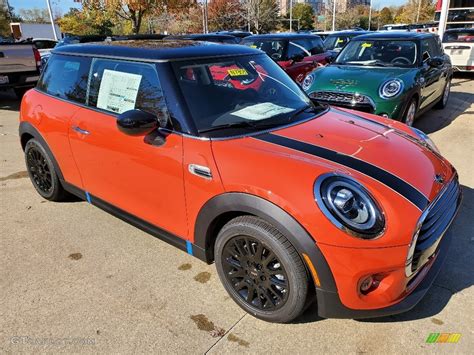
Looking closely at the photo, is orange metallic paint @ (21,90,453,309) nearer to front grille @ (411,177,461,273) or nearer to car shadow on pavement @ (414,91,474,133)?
front grille @ (411,177,461,273)

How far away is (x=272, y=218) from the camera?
84.0 inches

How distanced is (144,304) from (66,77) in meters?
2.17

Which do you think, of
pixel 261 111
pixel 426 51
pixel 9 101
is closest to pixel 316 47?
pixel 426 51

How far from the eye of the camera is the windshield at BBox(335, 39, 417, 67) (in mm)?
6375

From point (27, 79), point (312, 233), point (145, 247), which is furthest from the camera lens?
point (27, 79)

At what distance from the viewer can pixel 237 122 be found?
269 centimetres

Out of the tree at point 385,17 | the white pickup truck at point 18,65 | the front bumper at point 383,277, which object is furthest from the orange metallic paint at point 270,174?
the tree at point 385,17

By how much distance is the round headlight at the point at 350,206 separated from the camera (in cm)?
202

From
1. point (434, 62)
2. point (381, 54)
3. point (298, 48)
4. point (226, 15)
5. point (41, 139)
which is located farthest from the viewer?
point (226, 15)

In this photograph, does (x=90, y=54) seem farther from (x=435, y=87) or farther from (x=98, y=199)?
(x=435, y=87)

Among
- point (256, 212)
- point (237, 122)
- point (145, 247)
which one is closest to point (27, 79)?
point (145, 247)

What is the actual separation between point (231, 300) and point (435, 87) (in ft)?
19.6

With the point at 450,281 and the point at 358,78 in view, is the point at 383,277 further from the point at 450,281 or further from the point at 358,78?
the point at 358,78

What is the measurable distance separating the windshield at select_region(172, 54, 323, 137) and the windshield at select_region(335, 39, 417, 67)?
367 cm
